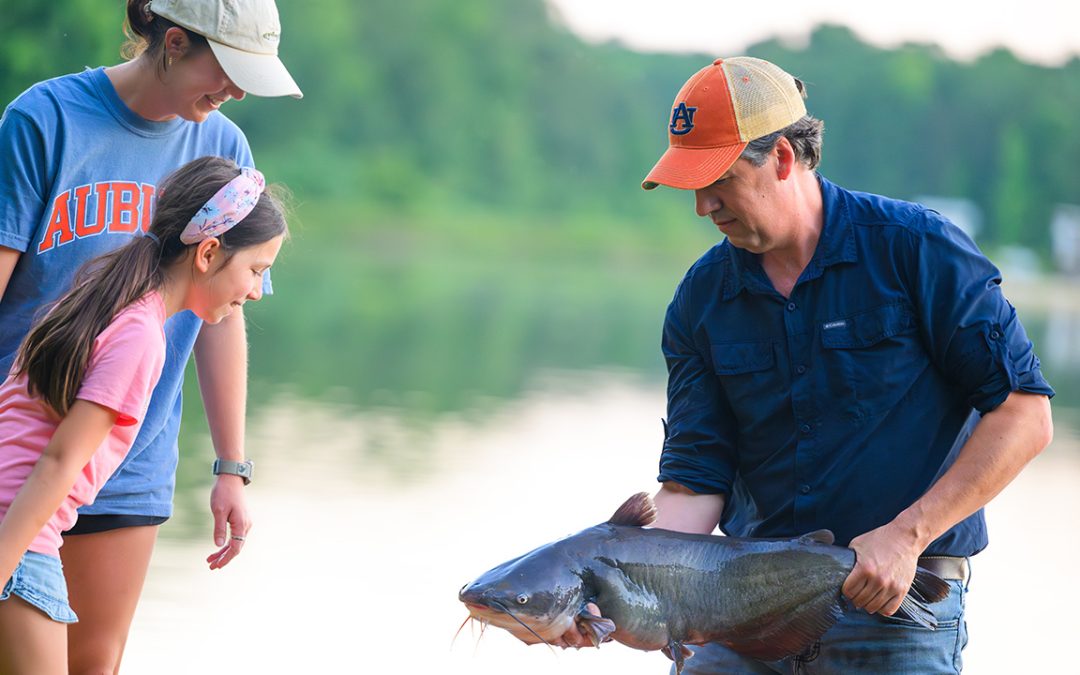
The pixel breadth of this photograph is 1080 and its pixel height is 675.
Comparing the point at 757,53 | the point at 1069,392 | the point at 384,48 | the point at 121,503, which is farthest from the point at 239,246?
the point at 757,53

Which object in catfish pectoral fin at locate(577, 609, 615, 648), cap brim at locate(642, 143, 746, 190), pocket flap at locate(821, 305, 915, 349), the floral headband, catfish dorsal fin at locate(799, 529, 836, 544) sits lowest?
catfish pectoral fin at locate(577, 609, 615, 648)

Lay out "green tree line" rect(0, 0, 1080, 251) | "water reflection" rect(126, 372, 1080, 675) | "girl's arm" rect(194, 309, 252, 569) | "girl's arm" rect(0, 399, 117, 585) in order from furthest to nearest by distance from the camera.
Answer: "green tree line" rect(0, 0, 1080, 251)
"water reflection" rect(126, 372, 1080, 675)
"girl's arm" rect(194, 309, 252, 569)
"girl's arm" rect(0, 399, 117, 585)

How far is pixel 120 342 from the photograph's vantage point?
3.24 m

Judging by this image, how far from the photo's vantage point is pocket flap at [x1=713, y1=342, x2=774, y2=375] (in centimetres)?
378

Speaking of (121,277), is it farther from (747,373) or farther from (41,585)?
(747,373)

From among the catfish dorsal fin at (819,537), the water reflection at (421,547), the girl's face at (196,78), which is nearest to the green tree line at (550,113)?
the water reflection at (421,547)

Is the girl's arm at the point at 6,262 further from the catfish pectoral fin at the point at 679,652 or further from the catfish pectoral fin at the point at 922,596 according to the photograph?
the catfish pectoral fin at the point at 922,596

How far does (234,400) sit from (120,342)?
3.60 feet

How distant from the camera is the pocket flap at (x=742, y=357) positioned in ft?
12.4

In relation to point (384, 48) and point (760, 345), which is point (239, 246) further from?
point (384, 48)

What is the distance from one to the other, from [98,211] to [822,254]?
5.98 ft

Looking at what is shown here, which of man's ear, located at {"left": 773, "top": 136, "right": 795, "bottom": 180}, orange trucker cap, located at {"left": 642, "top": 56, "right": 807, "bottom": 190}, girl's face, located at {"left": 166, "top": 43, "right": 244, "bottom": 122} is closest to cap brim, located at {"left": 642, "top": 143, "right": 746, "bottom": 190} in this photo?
orange trucker cap, located at {"left": 642, "top": 56, "right": 807, "bottom": 190}

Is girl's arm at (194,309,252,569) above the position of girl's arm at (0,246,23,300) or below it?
below

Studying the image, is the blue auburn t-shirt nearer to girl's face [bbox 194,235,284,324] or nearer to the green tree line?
girl's face [bbox 194,235,284,324]
